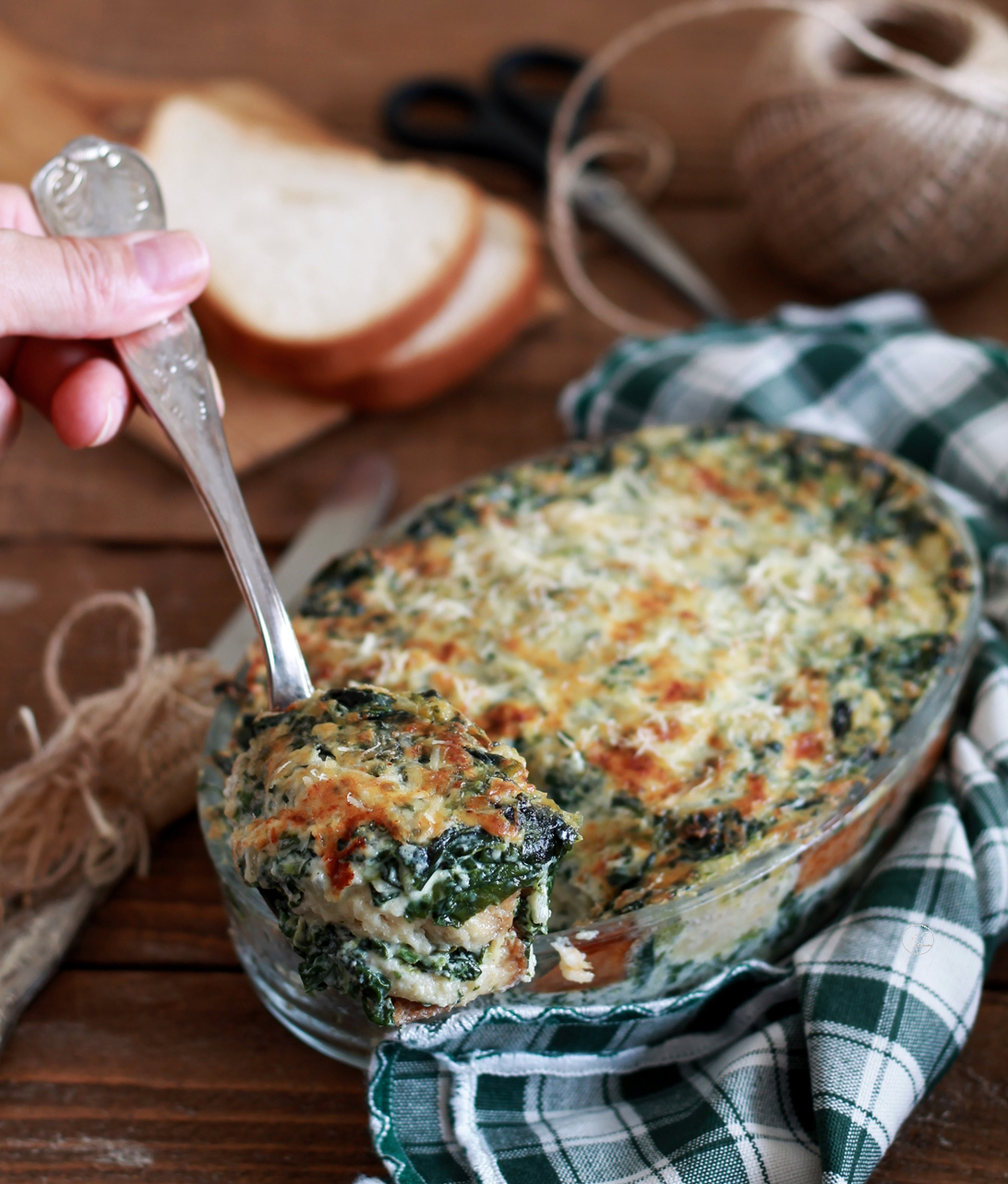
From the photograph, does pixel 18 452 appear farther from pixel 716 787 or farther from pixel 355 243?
pixel 716 787

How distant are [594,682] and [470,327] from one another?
3.92ft

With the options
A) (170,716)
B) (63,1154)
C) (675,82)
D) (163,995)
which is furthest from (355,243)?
(63,1154)

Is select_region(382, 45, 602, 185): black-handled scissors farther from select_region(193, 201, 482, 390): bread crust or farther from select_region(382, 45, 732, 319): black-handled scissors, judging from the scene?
select_region(193, 201, 482, 390): bread crust

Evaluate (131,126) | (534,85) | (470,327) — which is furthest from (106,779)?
(534,85)

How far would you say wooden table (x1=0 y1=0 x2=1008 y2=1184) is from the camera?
48.2 inches

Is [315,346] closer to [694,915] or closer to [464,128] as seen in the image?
[464,128]

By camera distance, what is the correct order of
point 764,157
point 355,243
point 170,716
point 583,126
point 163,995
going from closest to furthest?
point 163,995 → point 170,716 → point 764,157 → point 355,243 → point 583,126

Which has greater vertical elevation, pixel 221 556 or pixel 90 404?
pixel 90 404

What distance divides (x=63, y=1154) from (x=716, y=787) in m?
0.79

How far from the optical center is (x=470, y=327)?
2.30 metres

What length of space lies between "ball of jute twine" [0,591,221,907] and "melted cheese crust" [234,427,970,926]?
22cm

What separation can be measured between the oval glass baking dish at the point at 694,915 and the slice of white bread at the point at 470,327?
105 cm

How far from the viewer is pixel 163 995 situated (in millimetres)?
1361

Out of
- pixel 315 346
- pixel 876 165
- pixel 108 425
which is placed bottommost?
pixel 315 346
